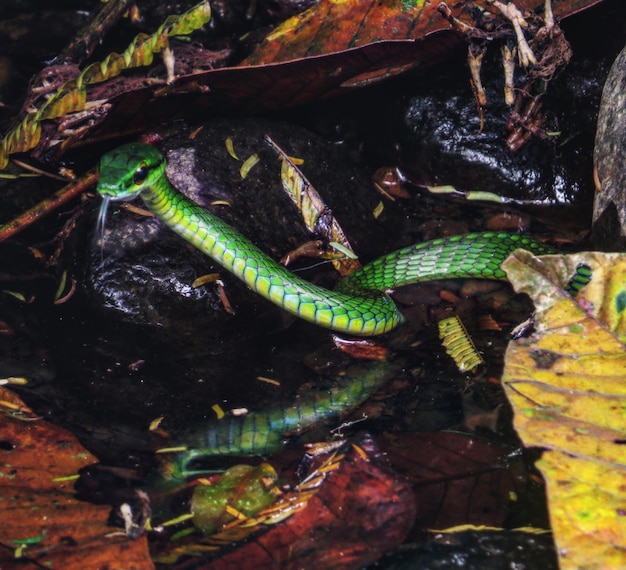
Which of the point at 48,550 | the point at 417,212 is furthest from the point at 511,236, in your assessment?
the point at 48,550

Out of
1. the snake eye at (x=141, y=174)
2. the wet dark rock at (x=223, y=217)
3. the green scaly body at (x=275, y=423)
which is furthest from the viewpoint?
the wet dark rock at (x=223, y=217)

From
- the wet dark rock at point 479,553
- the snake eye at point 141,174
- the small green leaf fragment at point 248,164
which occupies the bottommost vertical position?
the wet dark rock at point 479,553

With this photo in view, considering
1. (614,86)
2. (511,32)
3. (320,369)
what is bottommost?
(320,369)

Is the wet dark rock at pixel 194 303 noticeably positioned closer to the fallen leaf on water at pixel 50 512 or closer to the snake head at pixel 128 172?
the fallen leaf on water at pixel 50 512

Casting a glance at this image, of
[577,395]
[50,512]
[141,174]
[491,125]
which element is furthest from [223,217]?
[577,395]

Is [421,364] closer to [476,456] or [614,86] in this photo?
[476,456]

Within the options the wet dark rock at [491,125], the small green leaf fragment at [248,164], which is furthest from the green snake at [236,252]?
the wet dark rock at [491,125]
